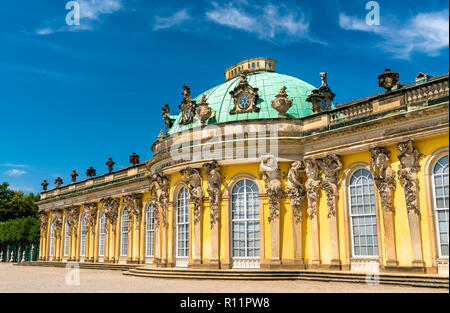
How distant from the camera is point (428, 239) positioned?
51.8ft

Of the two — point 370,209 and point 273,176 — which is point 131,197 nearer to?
point 273,176

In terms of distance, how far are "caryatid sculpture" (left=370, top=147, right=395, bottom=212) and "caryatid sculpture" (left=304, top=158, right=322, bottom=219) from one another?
9.13 ft

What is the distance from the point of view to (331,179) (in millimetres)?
18969

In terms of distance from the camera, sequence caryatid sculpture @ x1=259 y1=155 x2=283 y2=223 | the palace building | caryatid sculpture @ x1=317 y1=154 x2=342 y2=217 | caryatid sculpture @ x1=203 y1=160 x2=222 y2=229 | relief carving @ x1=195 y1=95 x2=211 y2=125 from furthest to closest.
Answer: relief carving @ x1=195 y1=95 x2=211 y2=125
caryatid sculpture @ x1=203 y1=160 x2=222 y2=229
caryatid sculpture @ x1=259 y1=155 x2=283 y2=223
caryatid sculpture @ x1=317 y1=154 x2=342 y2=217
the palace building

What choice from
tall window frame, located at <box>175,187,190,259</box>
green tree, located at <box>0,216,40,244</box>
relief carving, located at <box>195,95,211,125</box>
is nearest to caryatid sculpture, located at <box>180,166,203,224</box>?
tall window frame, located at <box>175,187,190,259</box>

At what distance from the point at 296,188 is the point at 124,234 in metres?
17.0

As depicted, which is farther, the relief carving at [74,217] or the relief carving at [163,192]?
the relief carving at [74,217]

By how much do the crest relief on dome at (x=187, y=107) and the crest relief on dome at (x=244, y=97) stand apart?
2.73m

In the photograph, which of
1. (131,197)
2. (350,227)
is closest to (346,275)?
(350,227)

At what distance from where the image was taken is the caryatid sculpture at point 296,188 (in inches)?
778

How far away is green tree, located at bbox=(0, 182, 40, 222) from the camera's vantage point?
5903 centimetres

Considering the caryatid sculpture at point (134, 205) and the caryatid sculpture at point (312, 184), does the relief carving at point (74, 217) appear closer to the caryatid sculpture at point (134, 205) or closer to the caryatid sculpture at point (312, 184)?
the caryatid sculpture at point (134, 205)

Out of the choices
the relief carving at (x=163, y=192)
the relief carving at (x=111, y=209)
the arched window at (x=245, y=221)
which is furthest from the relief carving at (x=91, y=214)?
the arched window at (x=245, y=221)

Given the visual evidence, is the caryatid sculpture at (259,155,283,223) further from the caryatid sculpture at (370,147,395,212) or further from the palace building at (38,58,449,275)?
the caryatid sculpture at (370,147,395,212)
